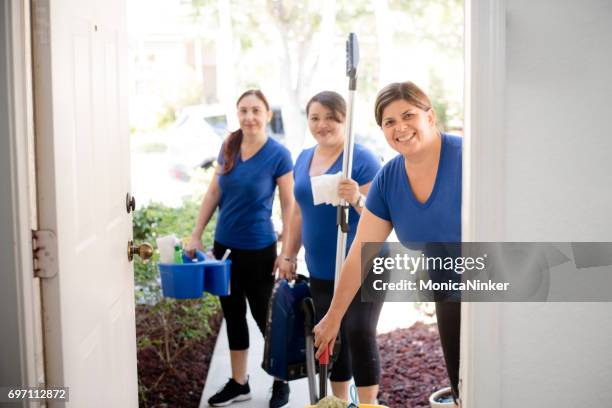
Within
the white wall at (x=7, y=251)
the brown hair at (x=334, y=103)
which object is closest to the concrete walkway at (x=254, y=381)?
the brown hair at (x=334, y=103)

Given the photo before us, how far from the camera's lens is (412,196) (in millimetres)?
2834

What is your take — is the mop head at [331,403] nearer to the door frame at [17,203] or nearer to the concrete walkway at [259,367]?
the door frame at [17,203]

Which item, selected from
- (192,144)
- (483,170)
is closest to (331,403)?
(483,170)

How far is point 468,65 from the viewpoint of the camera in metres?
1.97

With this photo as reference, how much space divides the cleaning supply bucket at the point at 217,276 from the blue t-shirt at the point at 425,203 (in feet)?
4.48

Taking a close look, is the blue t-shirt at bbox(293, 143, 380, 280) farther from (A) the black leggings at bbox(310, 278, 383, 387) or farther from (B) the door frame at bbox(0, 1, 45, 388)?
(B) the door frame at bbox(0, 1, 45, 388)

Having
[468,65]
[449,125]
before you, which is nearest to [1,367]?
[468,65]

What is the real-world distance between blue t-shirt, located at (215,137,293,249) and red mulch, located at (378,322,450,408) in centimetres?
129

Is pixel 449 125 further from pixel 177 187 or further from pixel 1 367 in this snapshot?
pixel 1 367

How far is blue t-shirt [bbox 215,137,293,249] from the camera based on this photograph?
4.16m

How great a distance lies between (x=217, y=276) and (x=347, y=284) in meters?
1.43

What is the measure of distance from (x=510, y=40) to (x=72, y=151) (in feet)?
4.28

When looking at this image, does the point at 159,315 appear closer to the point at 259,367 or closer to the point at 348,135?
the point at 259,367

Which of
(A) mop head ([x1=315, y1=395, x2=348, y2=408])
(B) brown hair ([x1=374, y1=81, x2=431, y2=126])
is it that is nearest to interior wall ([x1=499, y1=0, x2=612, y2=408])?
(A) mop head ([x1=315, y1=395, x2=348, y2=408])
